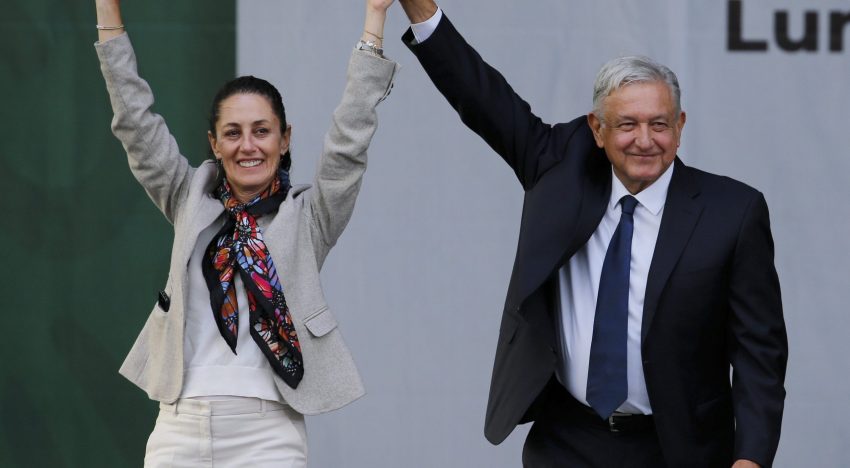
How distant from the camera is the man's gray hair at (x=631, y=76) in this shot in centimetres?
293

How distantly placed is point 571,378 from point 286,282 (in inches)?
25.2

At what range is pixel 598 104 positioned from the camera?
300 cm

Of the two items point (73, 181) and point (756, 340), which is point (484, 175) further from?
point (756, 340)

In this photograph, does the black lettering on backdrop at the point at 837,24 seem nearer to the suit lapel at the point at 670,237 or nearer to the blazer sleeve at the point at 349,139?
the suit lapel at the point at 670,237

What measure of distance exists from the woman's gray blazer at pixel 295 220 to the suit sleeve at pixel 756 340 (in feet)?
2.63

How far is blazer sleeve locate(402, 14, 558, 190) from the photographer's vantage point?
9.84 ft

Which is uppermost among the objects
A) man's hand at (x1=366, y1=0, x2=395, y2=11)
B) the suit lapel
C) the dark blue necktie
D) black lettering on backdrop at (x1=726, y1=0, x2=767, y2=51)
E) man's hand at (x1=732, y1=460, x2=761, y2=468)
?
black lettering on backdrop at (x1=726, y1=0, x2=767, y2=51)

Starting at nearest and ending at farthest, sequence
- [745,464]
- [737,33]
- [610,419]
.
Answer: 1. [745,464]
2. [610,419]
3. [737,33]

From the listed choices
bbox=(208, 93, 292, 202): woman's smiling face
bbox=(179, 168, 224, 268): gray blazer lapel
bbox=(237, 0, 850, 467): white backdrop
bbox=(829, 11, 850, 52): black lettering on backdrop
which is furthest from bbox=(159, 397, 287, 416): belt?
bbox=(829, 11, 850, 52): black lettering on backdrop

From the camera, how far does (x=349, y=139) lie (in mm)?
2936

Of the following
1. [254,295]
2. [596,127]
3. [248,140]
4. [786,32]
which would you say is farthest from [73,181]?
[786,32]

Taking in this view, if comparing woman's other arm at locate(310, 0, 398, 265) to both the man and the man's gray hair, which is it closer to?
the man

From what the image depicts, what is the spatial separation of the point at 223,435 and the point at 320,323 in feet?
1.01

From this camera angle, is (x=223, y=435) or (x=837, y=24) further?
(x=837, y=24)
